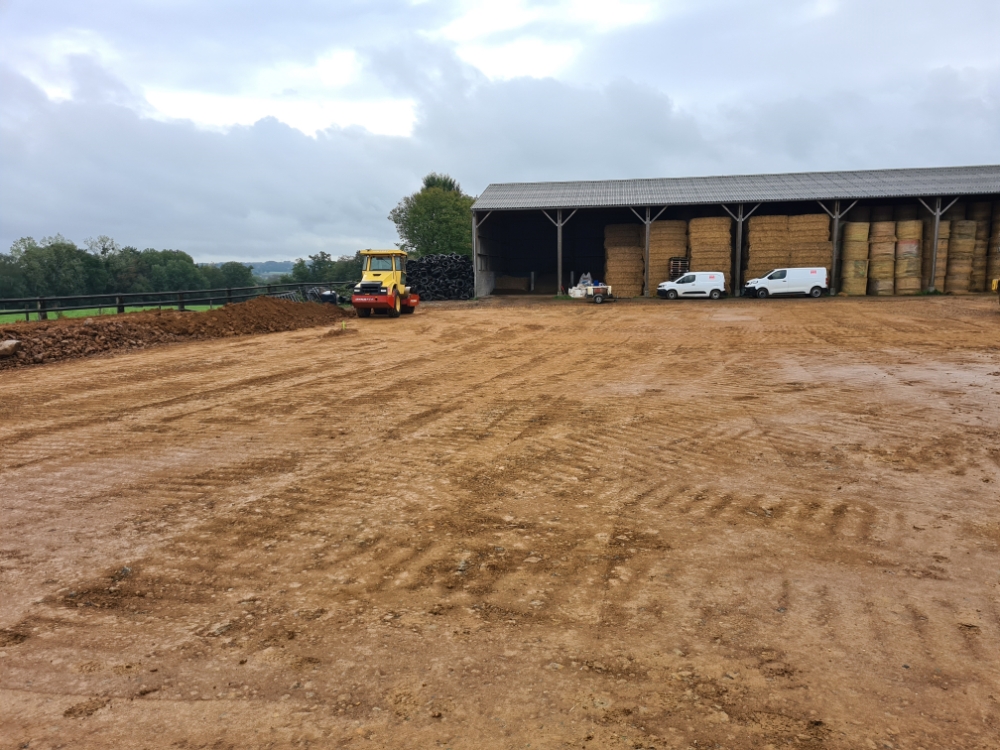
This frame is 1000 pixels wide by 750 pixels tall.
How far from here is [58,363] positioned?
13.8 m

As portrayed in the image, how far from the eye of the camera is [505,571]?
4.27 m

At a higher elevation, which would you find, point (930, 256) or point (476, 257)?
point (476, 257)

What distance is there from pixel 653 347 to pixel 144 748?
13323 millimetres

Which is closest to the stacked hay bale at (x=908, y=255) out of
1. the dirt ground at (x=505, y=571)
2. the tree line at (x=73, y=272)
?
the dirt ground at (x=505, y=571)

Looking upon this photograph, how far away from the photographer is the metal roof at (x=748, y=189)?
3169 centimetres

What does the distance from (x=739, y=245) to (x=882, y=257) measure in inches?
256

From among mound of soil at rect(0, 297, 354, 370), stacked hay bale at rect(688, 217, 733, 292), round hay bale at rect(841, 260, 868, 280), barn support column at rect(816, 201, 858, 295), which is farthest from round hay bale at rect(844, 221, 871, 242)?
mound of soil at rect(0, 297, 354, 370)

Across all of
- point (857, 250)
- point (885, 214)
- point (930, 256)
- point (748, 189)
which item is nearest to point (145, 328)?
point (748, 189)

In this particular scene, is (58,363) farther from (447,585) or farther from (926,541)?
(926,541)

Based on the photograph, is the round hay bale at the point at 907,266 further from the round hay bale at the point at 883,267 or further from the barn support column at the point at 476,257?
the barn support column at the point at 476,257

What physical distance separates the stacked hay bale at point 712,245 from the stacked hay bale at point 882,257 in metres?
6.54

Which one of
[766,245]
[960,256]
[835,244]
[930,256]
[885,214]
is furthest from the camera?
[885,214]

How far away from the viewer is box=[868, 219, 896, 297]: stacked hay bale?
30469 millimetres

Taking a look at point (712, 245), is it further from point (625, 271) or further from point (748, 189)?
point (748, 189)
